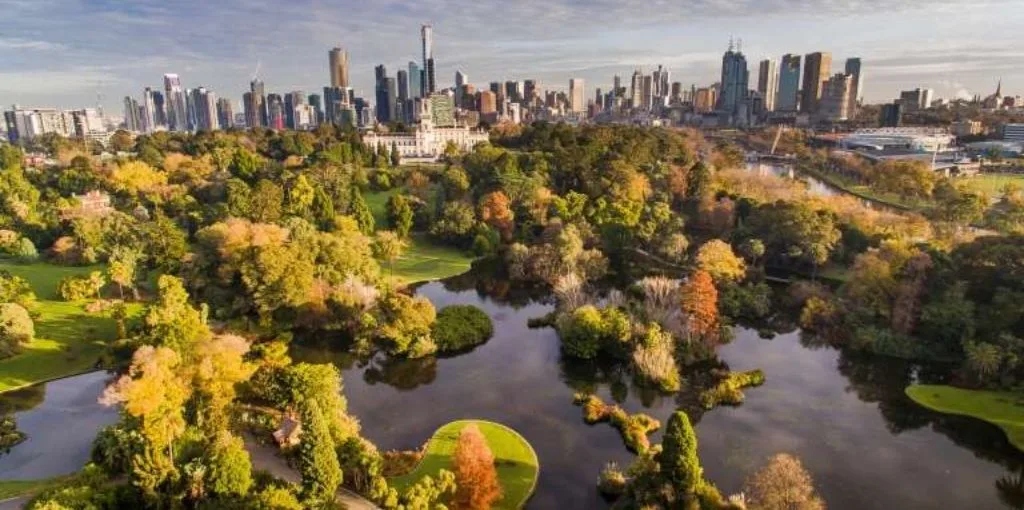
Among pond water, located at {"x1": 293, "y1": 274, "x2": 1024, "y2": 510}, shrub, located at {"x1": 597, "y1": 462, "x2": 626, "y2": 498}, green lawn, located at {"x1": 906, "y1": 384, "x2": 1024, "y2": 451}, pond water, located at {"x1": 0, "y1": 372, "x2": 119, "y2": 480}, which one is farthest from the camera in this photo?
green lawn, located at {"x1": 906, "y1": 384, "x2": 1024, "y2": 451}

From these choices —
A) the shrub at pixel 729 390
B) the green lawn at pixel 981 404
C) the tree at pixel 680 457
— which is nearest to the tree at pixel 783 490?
the tree at pixel 680 457

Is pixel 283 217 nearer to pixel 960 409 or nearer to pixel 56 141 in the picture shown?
pixel 960 409

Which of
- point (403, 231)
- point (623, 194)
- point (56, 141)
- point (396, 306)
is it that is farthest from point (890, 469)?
point (56, 141)

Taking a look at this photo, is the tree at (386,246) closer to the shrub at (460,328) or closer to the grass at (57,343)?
the shrub at (460,328)

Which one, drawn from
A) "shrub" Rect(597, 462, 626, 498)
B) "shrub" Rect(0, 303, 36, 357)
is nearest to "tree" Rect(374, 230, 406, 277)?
"shrub" Rect(0, 303, 36, 357)

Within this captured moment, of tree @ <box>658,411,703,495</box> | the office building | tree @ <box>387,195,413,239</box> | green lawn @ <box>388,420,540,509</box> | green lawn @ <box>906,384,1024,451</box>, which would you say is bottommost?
green lawn @ <box>388,420,540,509</box>

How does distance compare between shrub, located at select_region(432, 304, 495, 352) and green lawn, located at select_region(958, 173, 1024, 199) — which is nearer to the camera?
shrub, located at select_region(432, 304, 495, 352)

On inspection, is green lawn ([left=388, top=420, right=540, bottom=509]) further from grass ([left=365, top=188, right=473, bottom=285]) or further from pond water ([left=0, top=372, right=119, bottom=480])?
grass ([left=365, top=188, right=473, bottom=285])
